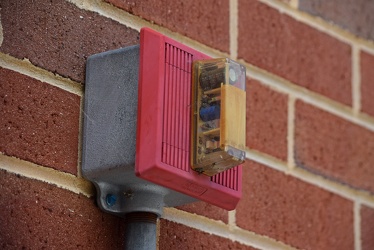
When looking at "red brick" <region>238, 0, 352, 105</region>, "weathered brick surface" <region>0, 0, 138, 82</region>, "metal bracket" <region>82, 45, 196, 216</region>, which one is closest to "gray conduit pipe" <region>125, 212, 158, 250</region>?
"metal bracket" <region>82, 45, 196, 216</region>

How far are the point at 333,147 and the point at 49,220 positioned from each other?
51 cm

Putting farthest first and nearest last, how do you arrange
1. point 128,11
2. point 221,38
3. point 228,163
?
point 221,38 → point 128,11 → point 228,163

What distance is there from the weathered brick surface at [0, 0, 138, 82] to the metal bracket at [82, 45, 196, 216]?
0.03 meters

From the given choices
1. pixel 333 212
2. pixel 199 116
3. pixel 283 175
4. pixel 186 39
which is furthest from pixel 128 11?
pixel 333 212

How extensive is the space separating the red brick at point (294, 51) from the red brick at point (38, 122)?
0.31 metres

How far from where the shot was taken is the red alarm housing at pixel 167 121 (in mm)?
977

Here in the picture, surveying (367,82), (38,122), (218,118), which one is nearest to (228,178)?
(218,118)

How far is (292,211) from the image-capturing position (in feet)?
4.24

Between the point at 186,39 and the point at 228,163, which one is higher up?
the point at 186,39

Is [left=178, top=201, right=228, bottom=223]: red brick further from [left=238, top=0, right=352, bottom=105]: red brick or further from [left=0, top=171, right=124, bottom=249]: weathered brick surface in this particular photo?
[left=238, top=0, right=352, bottom=105]: red brick

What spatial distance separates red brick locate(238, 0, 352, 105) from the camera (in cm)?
131

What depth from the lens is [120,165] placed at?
1007 millimetres

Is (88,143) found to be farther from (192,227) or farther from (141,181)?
(192,227)

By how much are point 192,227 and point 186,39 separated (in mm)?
218
